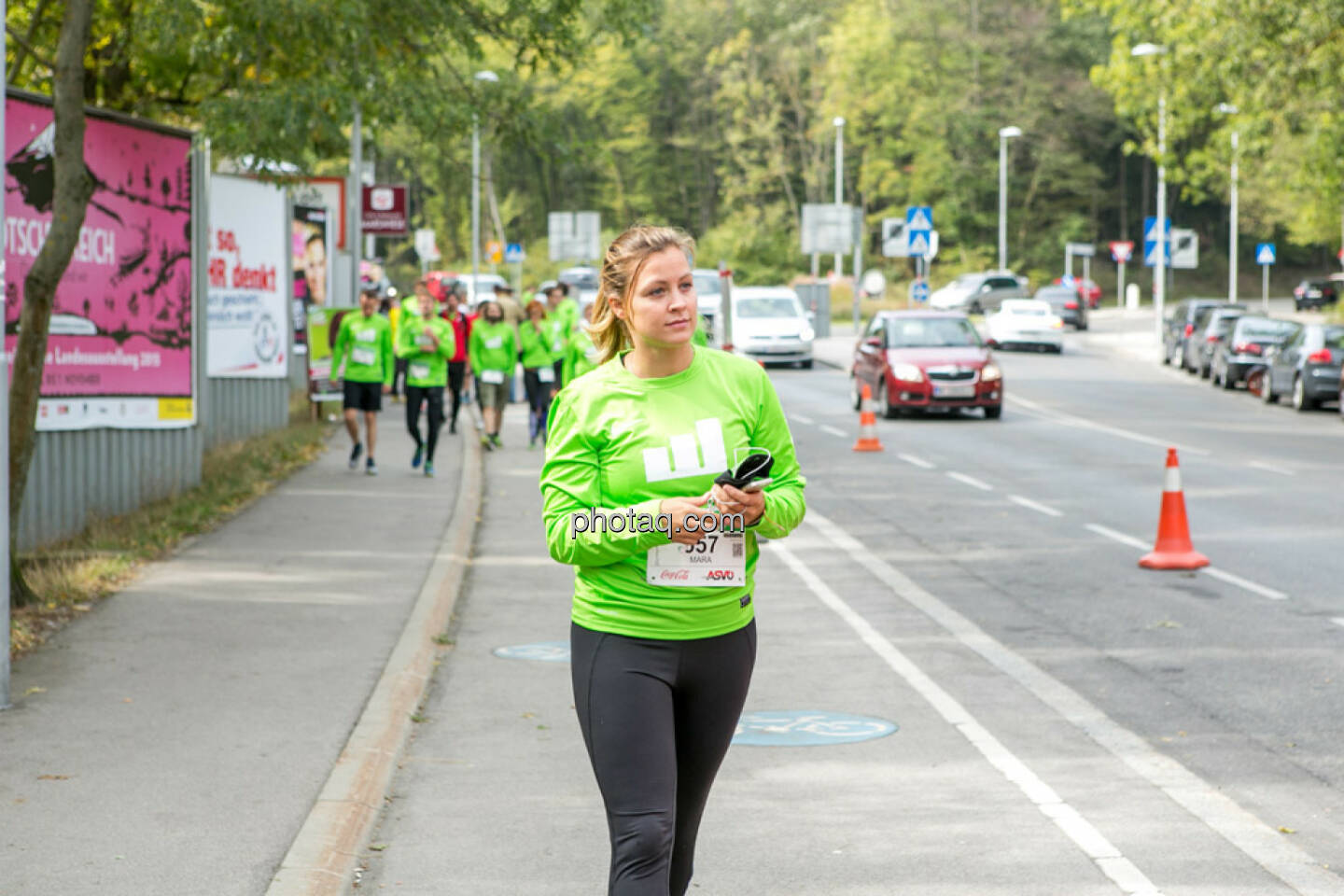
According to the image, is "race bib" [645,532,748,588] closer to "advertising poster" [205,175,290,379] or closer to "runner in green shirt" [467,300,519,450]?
"advertising poster" [205,175,290,379]

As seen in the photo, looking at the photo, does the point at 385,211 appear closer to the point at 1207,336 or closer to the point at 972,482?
the point at 972,482

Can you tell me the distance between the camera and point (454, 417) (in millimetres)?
25594

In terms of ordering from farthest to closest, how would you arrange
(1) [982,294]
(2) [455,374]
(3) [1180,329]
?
(1) [982,294] < (3) [1180,329] < (2) [455,374]

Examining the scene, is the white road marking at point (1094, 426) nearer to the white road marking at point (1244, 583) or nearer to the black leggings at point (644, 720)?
the white road marking at point (1244, 583)

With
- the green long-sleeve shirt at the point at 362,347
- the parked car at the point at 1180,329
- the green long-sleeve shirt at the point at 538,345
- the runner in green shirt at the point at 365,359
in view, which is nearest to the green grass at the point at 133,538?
the runner in green shirt at the point at 365,359

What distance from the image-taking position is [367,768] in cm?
688

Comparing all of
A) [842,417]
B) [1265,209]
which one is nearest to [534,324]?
[842,417]

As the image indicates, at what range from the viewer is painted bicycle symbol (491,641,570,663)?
31.6 ft

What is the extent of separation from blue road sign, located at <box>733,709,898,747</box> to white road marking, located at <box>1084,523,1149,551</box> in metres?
6.15

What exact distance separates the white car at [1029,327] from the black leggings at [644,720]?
156ft

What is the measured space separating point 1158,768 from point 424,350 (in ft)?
40.1

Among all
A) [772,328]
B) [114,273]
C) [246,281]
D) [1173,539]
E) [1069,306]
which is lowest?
[1173,539]

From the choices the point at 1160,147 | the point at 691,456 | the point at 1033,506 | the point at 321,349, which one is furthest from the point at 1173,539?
the point at 1160,147

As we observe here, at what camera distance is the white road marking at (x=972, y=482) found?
721 inches
